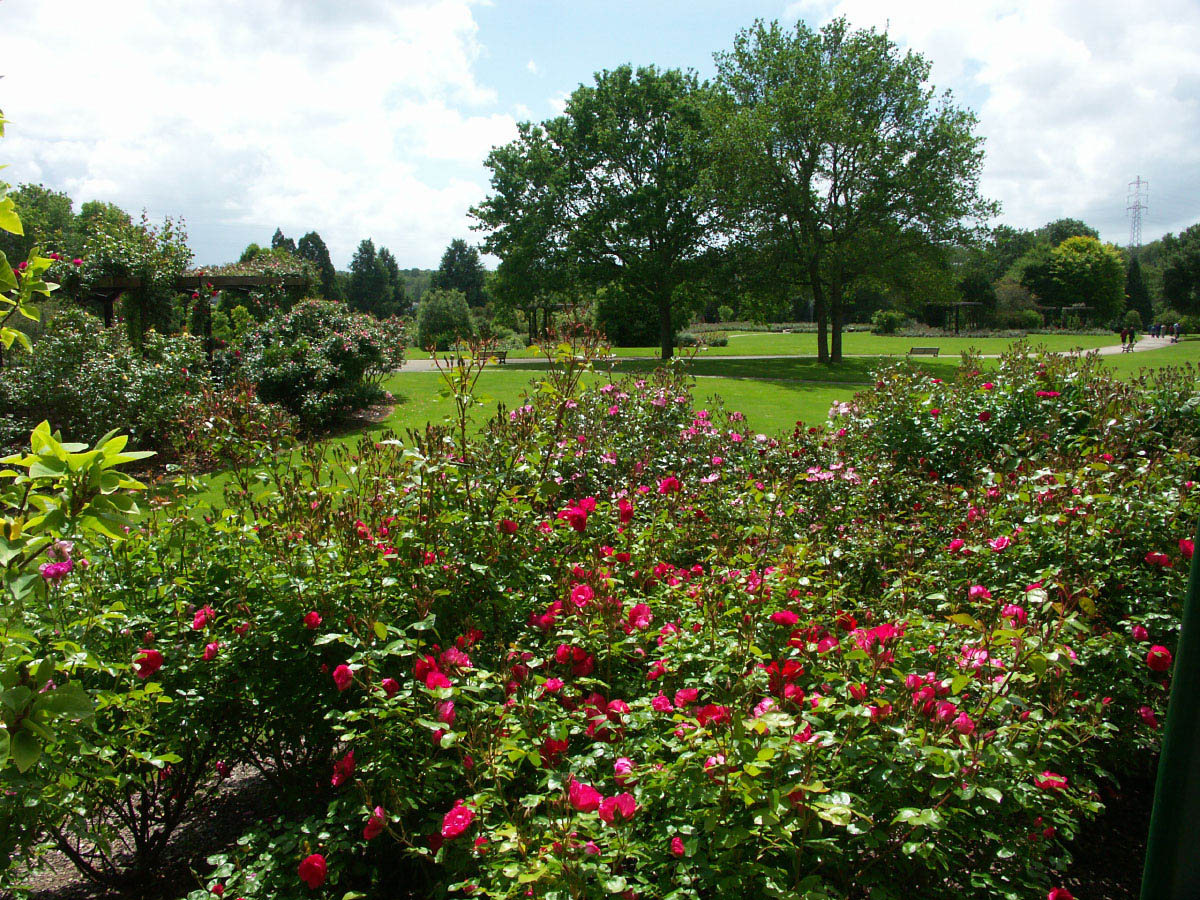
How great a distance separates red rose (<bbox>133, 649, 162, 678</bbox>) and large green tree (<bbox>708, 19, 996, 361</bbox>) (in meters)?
23.7

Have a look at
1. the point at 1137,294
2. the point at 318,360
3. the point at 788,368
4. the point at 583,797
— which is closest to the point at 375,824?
the point at 583,797

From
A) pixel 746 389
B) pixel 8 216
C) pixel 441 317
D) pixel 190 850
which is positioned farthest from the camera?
pixel 441 317

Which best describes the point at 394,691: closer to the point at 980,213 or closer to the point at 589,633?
the point at 589,633

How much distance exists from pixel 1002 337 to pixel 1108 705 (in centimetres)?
5055

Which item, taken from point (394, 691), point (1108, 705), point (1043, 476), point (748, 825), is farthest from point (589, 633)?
point (1043, 476)

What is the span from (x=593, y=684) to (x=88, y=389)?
897 cm

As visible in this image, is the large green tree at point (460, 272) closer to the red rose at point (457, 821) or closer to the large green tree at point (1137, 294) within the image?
the large green tree at point (1137, 294)

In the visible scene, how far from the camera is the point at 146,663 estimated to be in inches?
77.4

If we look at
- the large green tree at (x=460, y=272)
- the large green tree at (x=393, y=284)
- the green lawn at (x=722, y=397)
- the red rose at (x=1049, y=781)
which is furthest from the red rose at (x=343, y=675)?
the large green tree at (x=460, y=272)

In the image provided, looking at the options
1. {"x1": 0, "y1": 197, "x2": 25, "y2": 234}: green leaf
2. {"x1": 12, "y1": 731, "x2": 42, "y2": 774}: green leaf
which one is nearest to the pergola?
{"x1": 0, "y1": 197, "x2": 25, "y2": 234}: green leaf

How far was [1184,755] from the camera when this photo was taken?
2.75 feet

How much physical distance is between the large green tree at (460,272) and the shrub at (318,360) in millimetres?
60381

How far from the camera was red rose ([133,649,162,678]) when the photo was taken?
6.41ft

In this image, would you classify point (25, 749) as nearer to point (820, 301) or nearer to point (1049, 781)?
point (1049, 781)
